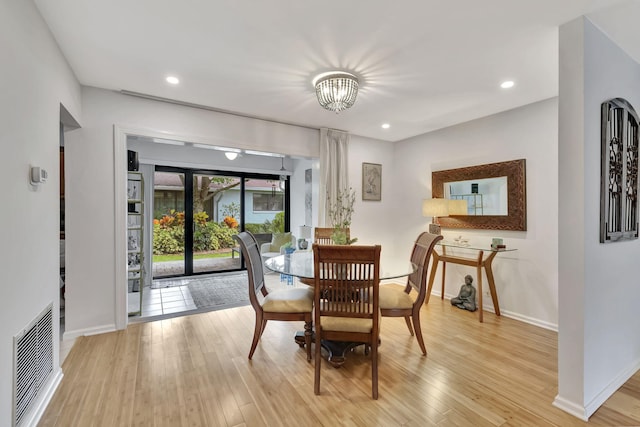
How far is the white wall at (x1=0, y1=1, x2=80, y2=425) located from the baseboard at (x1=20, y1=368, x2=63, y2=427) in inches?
2.1

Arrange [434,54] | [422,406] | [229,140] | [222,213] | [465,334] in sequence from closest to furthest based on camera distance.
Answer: [422,406] < [434,54] < [465,334] < [229,140] < [222,213]

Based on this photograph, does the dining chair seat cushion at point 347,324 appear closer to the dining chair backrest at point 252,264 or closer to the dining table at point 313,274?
the dining table at point 313,274

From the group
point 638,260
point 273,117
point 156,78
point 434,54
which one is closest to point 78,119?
point 156,78

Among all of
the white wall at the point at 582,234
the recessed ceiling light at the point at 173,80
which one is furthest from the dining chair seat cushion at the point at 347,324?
the recessed ceiling light at the point at 173,80

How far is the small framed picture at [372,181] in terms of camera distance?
15.3ft

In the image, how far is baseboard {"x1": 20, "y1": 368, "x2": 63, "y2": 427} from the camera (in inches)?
62.3

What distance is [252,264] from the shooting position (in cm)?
244

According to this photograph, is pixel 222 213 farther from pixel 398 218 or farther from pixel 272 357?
pixel 272 357

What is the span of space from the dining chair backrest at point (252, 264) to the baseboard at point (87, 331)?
5.46ft

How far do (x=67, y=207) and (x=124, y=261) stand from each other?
0.73 metres

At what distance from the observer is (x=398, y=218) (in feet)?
16.0

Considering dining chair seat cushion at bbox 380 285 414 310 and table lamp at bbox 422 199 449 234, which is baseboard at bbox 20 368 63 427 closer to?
dining chair seat cushion at bbox 380 285 414 310

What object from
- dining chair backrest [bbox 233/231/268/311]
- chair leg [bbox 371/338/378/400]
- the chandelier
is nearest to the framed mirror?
the chandelier

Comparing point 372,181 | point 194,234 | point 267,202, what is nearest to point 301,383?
point 372,181
